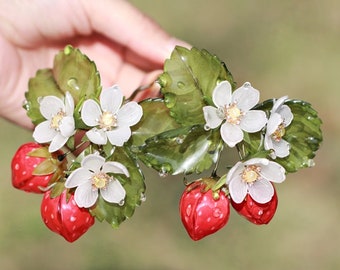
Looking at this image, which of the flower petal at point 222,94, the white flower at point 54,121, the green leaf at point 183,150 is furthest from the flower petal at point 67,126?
the flower petal at point 222,94

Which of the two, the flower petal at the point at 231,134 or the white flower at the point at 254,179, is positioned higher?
the flower petal at the point at 231,134

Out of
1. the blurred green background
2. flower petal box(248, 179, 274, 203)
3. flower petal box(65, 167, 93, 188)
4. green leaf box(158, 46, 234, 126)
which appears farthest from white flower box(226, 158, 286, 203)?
the blurred green background

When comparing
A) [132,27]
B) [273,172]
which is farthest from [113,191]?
[132,27]

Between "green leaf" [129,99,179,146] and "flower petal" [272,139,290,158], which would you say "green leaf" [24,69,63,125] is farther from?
"flower petal" [272,139,290,158]

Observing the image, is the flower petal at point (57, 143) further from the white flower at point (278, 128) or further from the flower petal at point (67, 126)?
the white flower at point (278, 128)

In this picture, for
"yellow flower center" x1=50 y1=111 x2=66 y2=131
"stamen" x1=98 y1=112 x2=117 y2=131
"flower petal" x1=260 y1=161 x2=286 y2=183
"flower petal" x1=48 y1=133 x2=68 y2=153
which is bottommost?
"flower petal" x1=48 y1=133 x2=68 y2=153

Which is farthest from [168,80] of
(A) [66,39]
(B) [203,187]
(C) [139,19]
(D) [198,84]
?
(A) [66,39]
